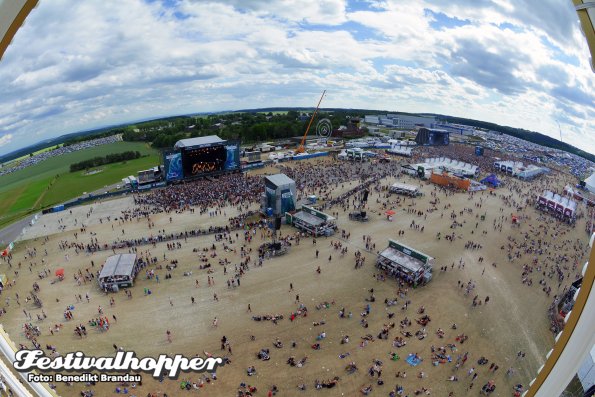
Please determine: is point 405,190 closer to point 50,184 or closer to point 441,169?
point 441,169

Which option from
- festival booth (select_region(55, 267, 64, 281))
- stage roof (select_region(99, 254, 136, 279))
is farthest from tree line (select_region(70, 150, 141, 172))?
stage roof (select_region(99, 254, 136, 279))

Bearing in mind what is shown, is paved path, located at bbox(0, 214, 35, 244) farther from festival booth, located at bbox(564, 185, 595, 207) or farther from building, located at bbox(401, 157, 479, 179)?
festival booth, located at bbox(564, 185, 595, 207)

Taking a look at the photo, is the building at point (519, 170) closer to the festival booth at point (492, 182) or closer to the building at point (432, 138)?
the festival booth at point (492, 182)

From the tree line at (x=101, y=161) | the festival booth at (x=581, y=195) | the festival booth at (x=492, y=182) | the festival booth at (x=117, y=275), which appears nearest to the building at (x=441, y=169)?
the festival booth at (x=492, y=182)

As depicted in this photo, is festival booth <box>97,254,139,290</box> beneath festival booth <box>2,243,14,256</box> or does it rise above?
above

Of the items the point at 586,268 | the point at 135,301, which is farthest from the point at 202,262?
the point at 586,268

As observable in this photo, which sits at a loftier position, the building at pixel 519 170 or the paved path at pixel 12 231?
the building at pixel 519 170
